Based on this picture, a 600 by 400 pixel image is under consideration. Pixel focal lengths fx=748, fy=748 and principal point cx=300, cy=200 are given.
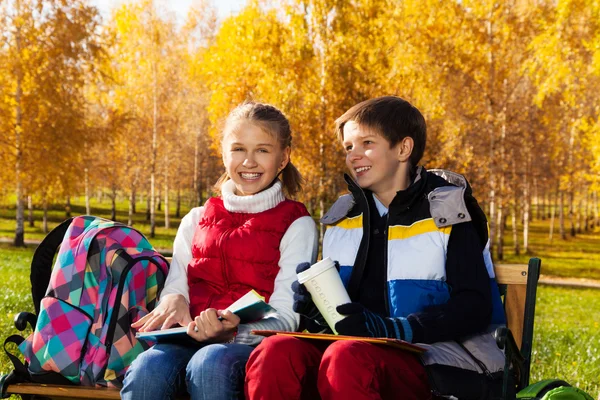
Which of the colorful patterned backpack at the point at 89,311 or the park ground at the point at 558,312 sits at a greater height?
the colorful patterned backpack at the point at 89,311

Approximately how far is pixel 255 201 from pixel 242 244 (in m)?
0.23

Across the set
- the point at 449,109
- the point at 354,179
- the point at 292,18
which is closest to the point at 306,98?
the point at 292,18

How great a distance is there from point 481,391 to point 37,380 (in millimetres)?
1907

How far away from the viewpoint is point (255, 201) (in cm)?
351

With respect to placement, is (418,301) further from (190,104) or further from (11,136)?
(190,104)

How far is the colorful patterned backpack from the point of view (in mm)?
3260

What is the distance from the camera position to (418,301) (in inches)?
117

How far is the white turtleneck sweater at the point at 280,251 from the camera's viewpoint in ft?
10.7

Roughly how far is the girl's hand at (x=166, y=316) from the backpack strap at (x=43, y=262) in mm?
668

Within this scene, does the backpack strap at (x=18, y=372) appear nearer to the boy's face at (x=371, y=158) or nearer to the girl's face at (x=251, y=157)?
the girl's face at (x=251, y=157)

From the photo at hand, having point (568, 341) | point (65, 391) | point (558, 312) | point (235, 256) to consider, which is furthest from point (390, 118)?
→ point (558, 312)

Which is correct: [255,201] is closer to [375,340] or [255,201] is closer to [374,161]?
[374,161]

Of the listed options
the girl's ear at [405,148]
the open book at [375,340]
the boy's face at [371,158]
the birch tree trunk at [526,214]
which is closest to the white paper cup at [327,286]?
the open book at [375,340]

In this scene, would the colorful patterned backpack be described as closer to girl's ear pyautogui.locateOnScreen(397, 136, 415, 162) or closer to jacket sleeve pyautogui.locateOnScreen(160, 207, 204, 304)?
jacket sleeve pyautogui.locateOnScreen(160, 207, 204, 304)
